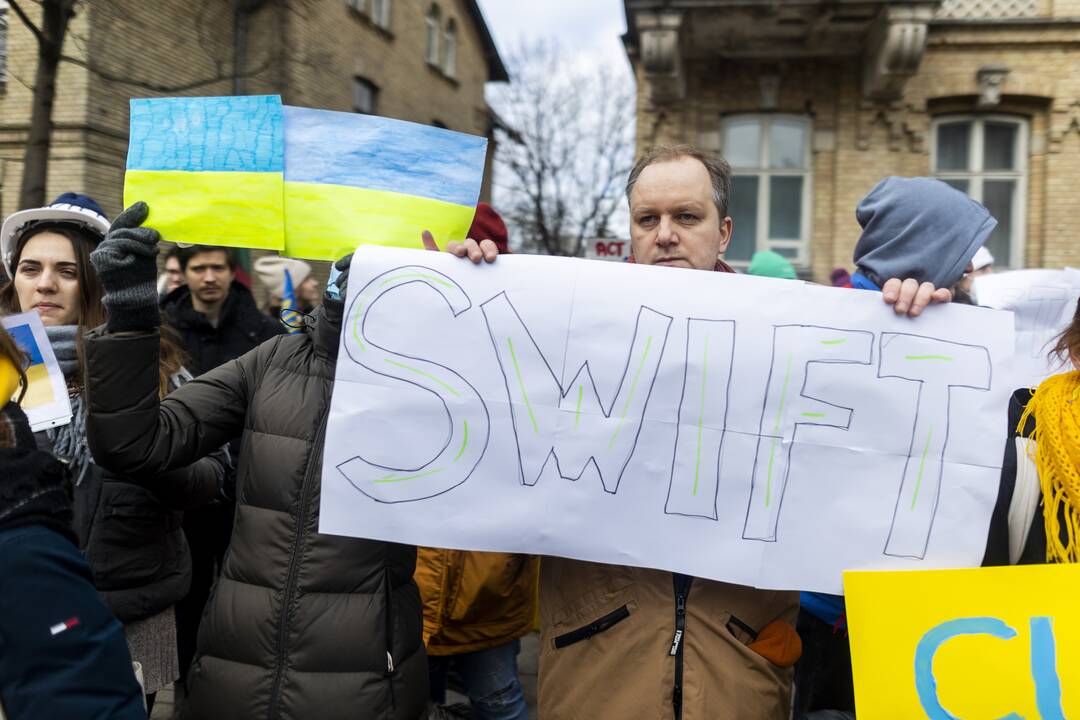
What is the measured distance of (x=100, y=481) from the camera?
2.07 meters

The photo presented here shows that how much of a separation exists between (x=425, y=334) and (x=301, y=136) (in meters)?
0.47

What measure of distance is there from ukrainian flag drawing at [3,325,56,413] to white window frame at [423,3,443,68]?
1921cm

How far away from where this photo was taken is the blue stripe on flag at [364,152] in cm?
176

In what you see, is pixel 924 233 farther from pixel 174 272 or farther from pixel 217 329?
pixel 174 272

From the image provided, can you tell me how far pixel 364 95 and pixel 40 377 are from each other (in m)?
16.2

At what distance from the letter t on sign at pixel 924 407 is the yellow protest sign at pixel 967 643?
0.33 ft

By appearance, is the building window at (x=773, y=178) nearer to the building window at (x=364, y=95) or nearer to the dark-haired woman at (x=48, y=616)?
the building window at (x=364, y=95)

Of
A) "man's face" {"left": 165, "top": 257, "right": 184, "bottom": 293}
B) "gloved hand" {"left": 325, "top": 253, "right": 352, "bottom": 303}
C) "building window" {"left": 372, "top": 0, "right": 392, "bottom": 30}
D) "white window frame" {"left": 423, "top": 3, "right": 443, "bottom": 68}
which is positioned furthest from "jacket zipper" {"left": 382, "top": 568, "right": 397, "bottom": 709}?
"white window frame" {"left": 423, "top": 3, "right": 443, "bottom": 68}

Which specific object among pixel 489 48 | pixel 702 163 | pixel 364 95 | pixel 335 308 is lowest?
pixel 335 308

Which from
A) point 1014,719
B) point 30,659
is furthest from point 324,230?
point 1014,719

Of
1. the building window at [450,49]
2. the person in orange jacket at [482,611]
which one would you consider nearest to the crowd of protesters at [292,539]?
the person in orange jacket at [482,611]

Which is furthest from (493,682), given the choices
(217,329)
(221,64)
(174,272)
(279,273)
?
(221,64)

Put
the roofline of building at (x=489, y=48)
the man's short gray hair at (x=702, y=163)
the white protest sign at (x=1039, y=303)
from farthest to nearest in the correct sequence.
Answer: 1. the roofline of building at (x=489, y=48)
2. the white protest sign at (x=1039, y=303)
3. the man's short gray hair at (x=702, y=163)

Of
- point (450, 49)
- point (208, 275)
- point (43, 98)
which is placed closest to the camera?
point (208, 275)
